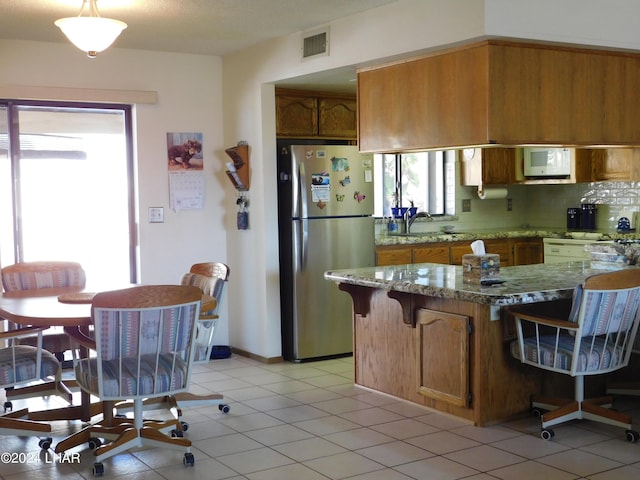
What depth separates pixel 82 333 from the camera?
173 inches

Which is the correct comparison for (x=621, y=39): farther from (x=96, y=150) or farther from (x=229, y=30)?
(x=96, y=150)

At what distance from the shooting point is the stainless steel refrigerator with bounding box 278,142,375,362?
6.15m

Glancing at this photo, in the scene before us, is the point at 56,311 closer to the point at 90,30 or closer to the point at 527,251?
the point at 90,30

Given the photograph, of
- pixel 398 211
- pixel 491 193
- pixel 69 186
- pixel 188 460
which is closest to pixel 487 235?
pixel 491 193

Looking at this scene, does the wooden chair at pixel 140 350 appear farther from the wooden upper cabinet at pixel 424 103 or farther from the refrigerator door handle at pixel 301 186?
the refrigerator door handle at pixel 301 186

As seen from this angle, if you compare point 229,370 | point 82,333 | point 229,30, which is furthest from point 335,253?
point 82,333

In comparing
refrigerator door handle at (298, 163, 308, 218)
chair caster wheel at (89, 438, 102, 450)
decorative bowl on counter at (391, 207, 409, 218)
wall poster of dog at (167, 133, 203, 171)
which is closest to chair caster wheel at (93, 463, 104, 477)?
chair caster wheel at (89, 438, 102, 450)

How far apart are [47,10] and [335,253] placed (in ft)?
8.99

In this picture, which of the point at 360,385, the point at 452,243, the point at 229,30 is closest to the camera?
the point at 360,385

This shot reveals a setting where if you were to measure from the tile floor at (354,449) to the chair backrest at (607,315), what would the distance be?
42 centimetres

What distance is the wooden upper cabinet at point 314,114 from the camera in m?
6.30

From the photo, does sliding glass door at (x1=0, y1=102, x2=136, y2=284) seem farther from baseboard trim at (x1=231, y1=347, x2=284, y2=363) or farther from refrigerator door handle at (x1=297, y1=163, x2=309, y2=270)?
refrigerator door handle at (x1=297, y1=163, x2=309, y2=270)

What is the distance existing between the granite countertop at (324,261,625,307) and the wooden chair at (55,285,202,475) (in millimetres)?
1347

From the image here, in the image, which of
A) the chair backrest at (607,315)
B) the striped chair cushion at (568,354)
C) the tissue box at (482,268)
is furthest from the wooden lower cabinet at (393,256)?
the chair backrest at (607,315)
